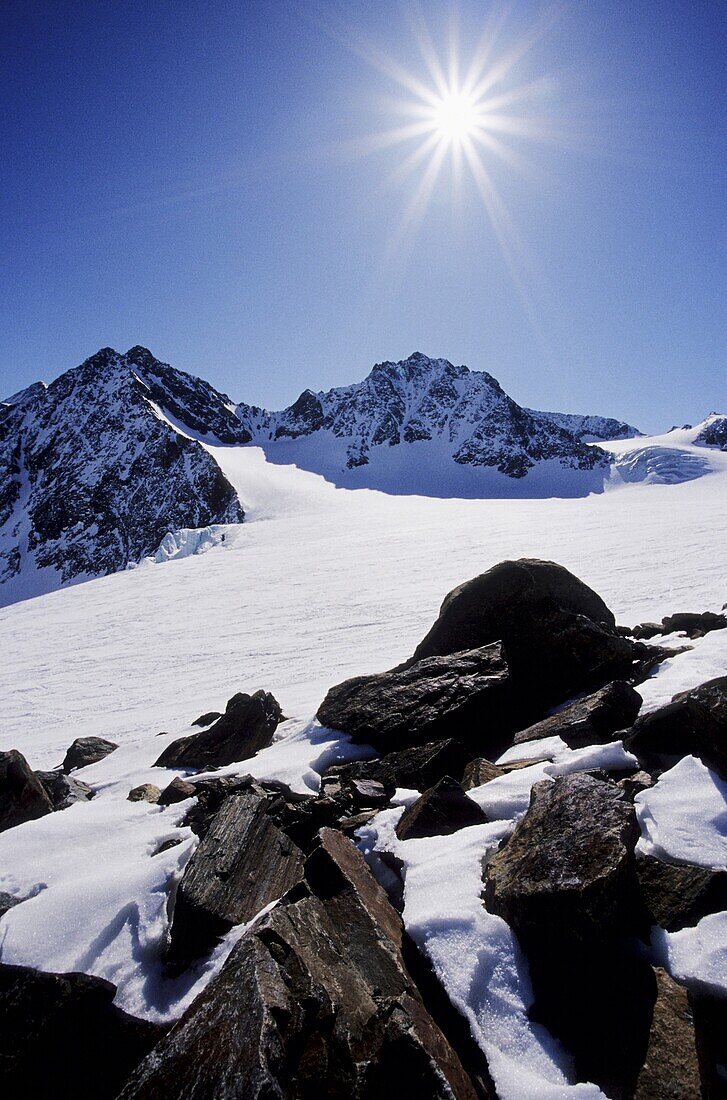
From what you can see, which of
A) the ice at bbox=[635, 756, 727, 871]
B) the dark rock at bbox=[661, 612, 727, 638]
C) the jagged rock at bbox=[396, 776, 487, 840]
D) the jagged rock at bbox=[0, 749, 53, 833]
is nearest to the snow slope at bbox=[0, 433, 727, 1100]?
the ice at bbox=[635, 756, 727, 871]

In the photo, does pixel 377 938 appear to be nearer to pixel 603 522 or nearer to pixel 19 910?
pixel 19 910

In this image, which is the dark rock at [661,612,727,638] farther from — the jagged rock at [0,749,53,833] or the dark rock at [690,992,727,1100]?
the jagged rock at [0,749,53,833]

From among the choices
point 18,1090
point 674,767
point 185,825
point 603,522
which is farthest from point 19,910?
point 603,522

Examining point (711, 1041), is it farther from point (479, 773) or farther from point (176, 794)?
point (176, 794)

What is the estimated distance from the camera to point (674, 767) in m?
4.40

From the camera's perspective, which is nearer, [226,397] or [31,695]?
[31,695]

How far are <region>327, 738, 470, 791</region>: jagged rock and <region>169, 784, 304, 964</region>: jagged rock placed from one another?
1.39 metres

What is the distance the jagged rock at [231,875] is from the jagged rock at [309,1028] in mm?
491

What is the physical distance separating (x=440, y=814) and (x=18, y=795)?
5351 mm

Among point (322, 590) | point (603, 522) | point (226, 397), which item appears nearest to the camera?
point (322, 590)

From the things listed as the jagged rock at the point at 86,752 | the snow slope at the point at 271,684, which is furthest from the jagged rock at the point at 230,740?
the jagged rock at the point at 86,752

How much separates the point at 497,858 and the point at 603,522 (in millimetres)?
36262

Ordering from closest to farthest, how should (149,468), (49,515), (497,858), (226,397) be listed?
(497,858) → (149,468) → (49,515) → (226,397)

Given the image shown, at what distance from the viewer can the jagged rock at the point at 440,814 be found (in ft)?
14.3
